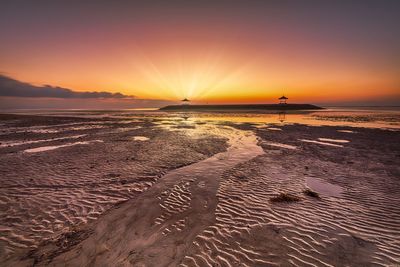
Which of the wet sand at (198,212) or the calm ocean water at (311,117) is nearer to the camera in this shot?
the wet sand at (198,212)

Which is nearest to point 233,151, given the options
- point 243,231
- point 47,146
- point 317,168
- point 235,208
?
point 317,168

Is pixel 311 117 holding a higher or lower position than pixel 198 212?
higher

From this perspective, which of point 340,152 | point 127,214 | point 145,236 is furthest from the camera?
point 340,152

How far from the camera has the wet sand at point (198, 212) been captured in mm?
4527

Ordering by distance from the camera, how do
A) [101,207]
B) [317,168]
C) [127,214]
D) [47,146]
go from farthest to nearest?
1. [47,146]
2. [317,168]
3. [101,207]
4. [127,214]

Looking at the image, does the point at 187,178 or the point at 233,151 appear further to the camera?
the point at 233,151

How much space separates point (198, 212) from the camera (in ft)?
21.1

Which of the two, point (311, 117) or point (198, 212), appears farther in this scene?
point (311, 117)

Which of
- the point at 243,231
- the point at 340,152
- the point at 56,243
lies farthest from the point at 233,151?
the point at 56,243

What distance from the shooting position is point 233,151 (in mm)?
14984

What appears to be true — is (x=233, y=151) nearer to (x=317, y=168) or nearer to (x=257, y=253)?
(x=317, y=168)

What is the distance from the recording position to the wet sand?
4.53m

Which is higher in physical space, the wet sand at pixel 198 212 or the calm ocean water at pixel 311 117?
the calm ocean water at pixel 311 117

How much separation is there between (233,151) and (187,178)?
6.25m
